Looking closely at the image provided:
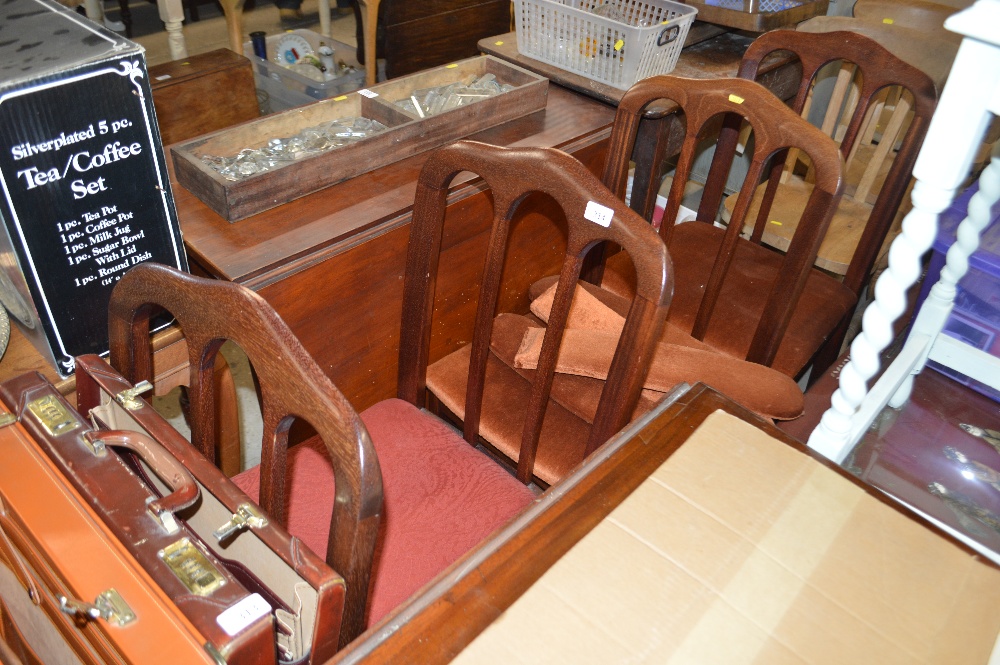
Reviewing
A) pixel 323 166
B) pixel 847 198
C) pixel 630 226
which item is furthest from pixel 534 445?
pixel 847 198

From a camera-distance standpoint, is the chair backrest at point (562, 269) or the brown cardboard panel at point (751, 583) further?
the chair backrest at point (562, 269)

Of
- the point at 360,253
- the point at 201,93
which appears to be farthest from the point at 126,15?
the point at 360,253

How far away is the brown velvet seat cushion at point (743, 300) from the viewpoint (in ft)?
4.86

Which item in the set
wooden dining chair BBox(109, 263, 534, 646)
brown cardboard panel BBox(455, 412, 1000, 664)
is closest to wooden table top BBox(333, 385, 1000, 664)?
brown cardboard panel BBox(455, 412, 1000, 664)

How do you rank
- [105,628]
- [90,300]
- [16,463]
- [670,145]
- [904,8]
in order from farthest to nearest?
[904,8], [670,145], [90,300], [16,463], [105,628]

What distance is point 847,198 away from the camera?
2086 millimetres

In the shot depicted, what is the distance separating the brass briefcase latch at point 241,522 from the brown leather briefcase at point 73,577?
0.22 ft

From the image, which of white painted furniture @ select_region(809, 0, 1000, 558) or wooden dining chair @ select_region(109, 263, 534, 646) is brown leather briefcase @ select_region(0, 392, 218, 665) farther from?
white painted furniture @ select_region(809, 0, 1000, 558)

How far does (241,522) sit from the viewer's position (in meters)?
0.63

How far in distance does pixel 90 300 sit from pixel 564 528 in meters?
0.76

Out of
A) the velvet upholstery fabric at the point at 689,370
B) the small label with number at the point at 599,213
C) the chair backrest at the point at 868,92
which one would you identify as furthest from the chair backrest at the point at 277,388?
the chair backrest at the point at 868,92

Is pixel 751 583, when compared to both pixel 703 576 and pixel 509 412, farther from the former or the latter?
pixel 509 412

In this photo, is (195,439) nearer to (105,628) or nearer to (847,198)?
(105,628)

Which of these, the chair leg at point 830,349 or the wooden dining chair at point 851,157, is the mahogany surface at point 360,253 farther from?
the chair leg at point 830,349
